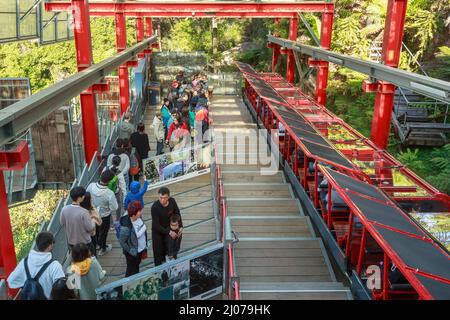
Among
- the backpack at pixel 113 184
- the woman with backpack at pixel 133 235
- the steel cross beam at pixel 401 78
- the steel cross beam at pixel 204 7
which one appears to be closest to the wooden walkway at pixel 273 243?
the woman with backpack at pixel 133 235

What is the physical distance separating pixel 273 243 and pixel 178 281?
2905mm

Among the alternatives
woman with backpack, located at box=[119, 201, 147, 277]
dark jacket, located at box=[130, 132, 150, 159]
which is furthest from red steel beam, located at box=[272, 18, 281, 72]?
woman with backpack, located at box=[119, 201, 147, 277]

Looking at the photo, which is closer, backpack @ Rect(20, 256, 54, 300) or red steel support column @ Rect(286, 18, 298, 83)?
backpack @ Rect(20, 256, 54, 300)

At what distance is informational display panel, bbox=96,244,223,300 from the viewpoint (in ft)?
18.6

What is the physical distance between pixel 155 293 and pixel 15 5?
15.5 m

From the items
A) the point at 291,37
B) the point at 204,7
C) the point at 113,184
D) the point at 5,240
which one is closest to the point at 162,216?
the point at 113,184

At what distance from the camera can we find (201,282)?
6387mm

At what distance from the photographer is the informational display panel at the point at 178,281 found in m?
5.68

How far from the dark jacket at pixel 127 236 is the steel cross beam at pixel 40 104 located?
75.5 inches

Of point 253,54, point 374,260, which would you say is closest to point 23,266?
point 374,260

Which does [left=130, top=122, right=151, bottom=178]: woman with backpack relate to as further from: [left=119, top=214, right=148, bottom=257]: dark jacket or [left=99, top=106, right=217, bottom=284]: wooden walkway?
[left=119, top=214, right=148, bottom=257]: dark jacket

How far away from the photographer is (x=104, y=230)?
784 centimetres

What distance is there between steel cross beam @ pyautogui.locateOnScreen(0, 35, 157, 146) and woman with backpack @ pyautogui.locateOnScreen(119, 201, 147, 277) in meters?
1.87

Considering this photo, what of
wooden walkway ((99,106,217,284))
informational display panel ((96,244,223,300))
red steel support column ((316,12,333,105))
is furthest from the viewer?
red steel support column ((316,12,333,105))
